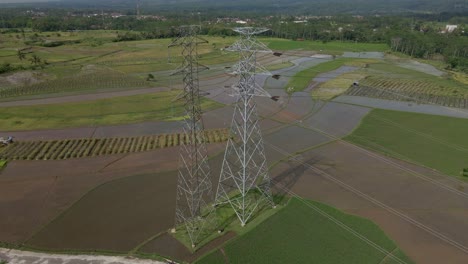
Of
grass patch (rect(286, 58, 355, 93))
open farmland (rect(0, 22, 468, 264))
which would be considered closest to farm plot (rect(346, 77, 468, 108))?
open farmland (rect(0, 22, 468, 264))

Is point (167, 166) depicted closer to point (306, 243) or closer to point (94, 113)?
point (306, 243)

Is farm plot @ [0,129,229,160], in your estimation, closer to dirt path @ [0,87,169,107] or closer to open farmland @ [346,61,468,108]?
dirt path @ [0,87,169,107]

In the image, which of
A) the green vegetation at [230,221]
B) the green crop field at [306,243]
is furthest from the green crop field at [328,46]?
the green crop field at [306,243]

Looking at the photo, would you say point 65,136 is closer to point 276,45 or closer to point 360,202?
point 360,202

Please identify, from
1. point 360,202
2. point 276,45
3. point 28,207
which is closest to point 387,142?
point 360,202

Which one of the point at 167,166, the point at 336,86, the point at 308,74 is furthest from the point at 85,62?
the point at 167,166

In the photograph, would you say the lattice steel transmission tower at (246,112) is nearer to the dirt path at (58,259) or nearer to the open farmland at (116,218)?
the open farmland at (116,218)
